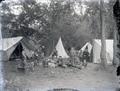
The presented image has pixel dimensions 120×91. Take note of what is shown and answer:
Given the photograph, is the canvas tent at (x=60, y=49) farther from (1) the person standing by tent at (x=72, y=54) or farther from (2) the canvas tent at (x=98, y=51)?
(2) the canvas tent at (x=98, y=51)

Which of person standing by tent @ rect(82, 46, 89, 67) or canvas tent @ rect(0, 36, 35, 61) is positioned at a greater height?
canvas tent @ rect(0, 36, 35, 61)

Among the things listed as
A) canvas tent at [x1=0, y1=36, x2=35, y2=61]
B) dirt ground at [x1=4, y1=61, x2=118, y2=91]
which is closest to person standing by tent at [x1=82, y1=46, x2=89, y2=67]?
dirt ground at [x1=4, y1=61, x2=118, y2=91]

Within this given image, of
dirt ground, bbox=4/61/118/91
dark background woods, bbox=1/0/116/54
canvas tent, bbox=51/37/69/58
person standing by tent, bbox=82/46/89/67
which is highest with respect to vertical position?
dark background woods, bbox=1/0/116/54

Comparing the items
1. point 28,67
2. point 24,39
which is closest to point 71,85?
point 28,67

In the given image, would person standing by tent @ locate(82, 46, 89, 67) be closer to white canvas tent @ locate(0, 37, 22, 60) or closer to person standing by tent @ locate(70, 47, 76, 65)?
person standing by tent @ locate(70, 47, 76, 65)

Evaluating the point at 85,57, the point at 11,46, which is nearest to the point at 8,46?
the point at 11,46

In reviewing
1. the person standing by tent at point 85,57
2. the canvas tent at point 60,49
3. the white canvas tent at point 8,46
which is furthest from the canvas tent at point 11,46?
the person standing by tent at point 85,57

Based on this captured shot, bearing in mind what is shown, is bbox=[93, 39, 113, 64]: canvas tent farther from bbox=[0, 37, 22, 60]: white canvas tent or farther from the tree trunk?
bbox=[0, 37, 22, 60]: white canvas tent
